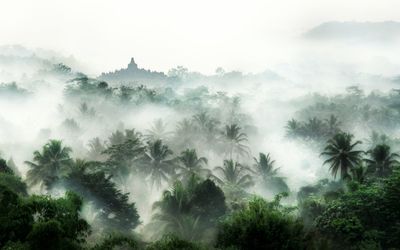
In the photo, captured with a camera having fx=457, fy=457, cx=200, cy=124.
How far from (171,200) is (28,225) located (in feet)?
104

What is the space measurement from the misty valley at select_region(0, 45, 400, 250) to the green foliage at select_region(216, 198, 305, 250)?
0.24 ft

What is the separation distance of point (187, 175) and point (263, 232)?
37.9 metres

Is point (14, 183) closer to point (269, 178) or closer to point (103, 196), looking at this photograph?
point (103, 196)

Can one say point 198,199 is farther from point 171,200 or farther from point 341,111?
point 341,111

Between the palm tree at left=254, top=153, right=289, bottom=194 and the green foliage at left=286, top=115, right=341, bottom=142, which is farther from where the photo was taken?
the green foliage at left=286, top=115, right=341, bottom=142

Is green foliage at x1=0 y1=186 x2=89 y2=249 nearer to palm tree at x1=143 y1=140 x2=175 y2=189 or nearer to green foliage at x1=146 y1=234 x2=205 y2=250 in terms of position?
green foliage at x1=146 y1=234 x2=205 y2=250

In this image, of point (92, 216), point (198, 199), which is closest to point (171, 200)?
point (198, 199)

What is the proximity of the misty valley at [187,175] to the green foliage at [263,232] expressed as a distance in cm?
7

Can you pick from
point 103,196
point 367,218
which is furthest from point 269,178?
point 367,218

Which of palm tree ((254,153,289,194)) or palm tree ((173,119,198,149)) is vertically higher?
palm tree ((173,119,198,149))

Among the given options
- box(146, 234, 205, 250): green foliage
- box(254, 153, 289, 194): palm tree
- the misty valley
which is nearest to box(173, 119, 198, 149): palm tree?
the misty valley

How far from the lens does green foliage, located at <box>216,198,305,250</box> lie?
27.7 metres

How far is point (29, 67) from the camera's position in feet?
638

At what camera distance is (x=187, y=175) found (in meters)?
65.2
